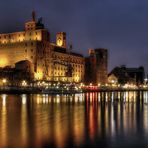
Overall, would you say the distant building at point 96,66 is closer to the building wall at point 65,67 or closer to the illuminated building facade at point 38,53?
the building wall at point 65,67

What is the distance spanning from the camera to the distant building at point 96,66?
550ft

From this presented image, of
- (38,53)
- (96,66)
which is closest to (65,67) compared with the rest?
(38,53)

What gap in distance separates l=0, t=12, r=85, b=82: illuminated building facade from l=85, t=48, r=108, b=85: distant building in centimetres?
1508

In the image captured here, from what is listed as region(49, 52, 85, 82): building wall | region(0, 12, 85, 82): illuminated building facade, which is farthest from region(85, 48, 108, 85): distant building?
region(0, 12, 85, 82): illuminated building facade

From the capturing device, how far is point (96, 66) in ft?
559

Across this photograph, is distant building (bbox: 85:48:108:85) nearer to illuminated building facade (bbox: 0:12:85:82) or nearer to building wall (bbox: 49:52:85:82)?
building wall (bbox: 49:52:85:82)

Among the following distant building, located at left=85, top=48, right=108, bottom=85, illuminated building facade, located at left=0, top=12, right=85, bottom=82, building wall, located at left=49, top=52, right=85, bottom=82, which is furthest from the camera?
distant building, located at left=85, top=48, right=108, bottom=85

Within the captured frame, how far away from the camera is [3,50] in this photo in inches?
5487

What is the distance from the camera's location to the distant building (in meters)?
168

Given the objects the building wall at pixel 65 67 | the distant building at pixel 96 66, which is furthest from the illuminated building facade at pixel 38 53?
the distant building at pixel 96 66

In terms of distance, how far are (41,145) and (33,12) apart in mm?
133469

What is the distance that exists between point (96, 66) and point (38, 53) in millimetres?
47878

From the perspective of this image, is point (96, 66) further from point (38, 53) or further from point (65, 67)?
point (38, 53)

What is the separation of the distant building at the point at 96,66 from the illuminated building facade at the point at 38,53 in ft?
49.5
